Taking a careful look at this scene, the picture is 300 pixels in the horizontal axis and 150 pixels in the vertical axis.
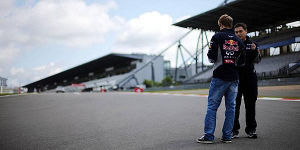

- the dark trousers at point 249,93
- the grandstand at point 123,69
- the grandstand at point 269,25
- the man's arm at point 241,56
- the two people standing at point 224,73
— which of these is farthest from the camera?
the grandstand at point 123,69

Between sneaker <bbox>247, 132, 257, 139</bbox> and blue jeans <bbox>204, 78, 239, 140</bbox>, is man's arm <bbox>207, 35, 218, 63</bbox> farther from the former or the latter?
sneaker <bbox>247, 132, 257, 139</bbox>

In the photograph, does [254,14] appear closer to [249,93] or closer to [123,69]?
[249,93]

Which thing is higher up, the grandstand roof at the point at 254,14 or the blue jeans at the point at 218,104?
the grandstand roof at the point at 254,14

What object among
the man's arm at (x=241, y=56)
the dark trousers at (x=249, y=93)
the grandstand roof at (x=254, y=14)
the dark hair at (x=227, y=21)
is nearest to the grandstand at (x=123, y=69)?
the grandstand roof at (x=254, y=14)

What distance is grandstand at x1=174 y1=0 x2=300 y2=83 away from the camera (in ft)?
93.6

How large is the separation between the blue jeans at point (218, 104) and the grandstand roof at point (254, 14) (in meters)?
27.8

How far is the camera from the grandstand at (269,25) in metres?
28.5

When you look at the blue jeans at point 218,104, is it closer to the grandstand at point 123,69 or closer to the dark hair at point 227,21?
the dark hair at point 227,21

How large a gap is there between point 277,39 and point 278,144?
34.3 m

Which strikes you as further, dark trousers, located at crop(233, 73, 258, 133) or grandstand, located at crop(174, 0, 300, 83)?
grandstand, located at crop(174, 0, 300, 83)

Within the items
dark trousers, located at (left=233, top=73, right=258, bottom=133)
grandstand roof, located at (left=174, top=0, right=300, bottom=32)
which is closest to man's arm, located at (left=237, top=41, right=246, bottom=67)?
dark trousers, located at (left=233, top=73, right=258, bottom=133)

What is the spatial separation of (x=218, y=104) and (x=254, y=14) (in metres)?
32.8

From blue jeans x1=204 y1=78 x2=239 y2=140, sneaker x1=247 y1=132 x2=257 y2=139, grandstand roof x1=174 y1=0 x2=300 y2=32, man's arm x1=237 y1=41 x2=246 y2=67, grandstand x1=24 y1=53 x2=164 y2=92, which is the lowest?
sneaker x1=247 y1=132 x2=257 y2=139

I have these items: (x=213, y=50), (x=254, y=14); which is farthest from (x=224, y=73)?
(x=254, y=14)
